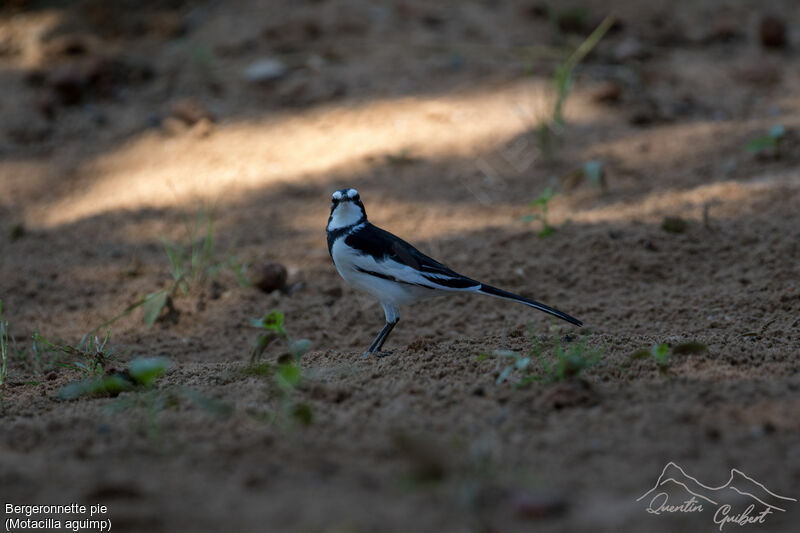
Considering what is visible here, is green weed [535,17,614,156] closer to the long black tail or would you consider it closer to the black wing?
the black wing

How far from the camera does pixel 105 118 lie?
6703mm

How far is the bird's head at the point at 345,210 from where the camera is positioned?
3.82 m

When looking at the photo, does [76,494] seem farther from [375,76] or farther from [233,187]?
[375,76]

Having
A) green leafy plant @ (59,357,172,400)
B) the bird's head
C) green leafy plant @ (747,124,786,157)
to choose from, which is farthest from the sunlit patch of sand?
green leafy plant @ (59,357,172,400)

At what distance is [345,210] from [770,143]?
290 centimetres

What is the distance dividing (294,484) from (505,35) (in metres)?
5.92

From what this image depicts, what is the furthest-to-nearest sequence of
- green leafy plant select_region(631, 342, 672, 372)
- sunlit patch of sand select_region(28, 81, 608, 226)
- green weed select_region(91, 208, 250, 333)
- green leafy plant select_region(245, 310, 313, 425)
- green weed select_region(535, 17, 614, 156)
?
sunlit patch of sand select_region(28, 81, 608, 226), green weed select_region(535, 17, 614, 156), green weed select_region(91, 208, 250, 333), green leafy plant select_region(631, 342, 672, 372), green leafy plant select_region(245, 310, 313, 425)

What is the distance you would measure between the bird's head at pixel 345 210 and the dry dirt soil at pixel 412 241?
58cm

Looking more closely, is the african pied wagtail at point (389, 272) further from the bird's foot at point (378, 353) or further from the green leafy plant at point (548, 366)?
the green leafy plant at point (548, 366)

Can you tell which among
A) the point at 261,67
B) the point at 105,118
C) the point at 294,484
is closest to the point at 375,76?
the point at 261,67

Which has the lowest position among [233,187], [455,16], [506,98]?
[233,187]

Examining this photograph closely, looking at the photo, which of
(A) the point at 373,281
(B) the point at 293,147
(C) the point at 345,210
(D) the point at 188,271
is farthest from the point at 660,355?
(B) the point at 293,147

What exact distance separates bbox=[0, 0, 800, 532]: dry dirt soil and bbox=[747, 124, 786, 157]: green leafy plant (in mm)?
40

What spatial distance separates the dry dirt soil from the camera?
2.13 m
